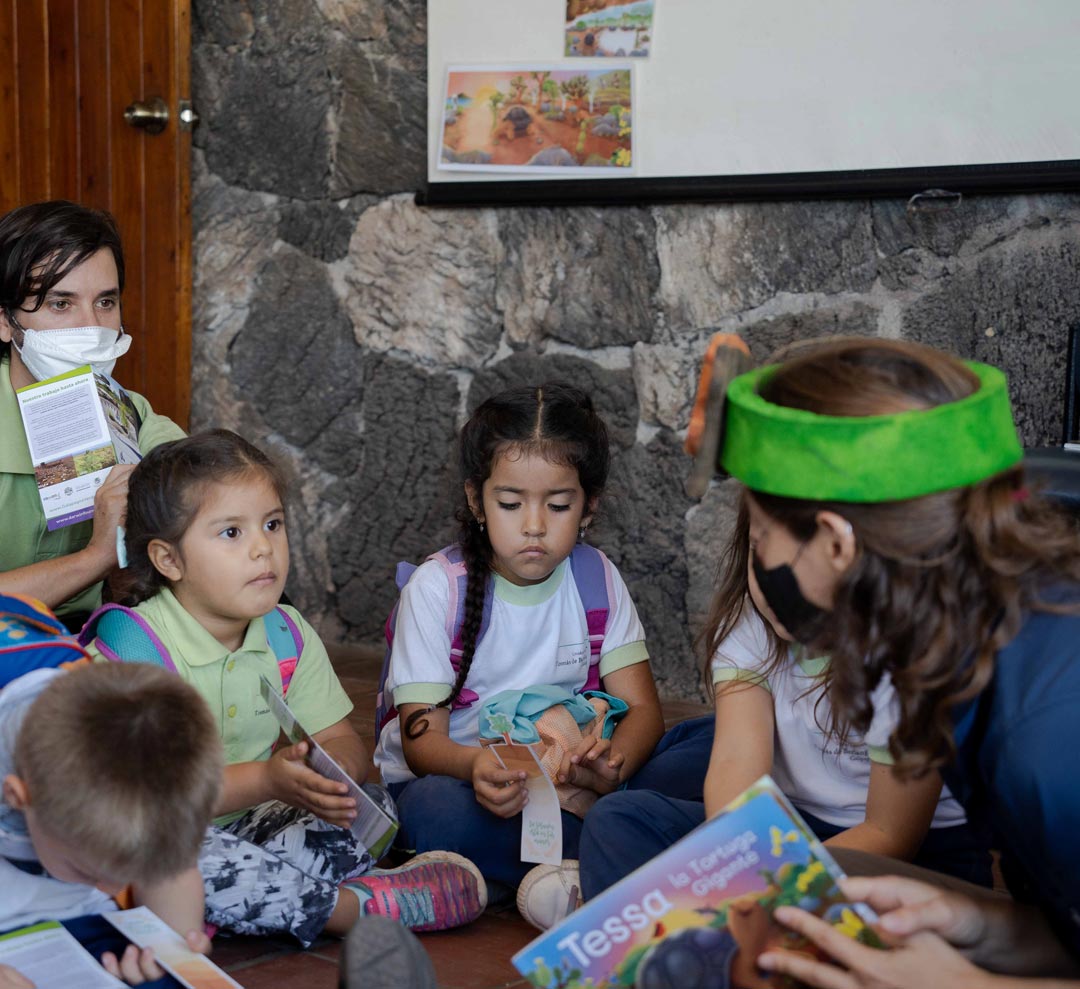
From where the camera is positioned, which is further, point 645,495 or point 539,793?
point 645,495

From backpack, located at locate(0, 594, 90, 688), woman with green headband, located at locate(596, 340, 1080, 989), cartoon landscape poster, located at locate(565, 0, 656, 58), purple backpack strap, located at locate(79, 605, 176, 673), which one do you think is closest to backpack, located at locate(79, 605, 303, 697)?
purple backpack strap, located at locate(79, 605, 176, 673)

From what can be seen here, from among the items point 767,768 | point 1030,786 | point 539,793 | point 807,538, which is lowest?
point 539,793

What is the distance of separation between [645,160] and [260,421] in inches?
53.7

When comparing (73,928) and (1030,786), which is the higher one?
(1030,786)

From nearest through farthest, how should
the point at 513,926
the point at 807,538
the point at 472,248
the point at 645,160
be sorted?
the point at 807,538 < the point at 513,926 < the point at 645,160 < the point at 472,248

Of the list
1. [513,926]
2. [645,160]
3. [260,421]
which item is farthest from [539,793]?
[260,421]

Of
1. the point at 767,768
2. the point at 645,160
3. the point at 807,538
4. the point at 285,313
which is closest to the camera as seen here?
the point at 807,538

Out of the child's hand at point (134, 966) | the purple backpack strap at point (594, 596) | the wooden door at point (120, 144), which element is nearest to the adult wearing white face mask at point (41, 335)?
the purple backpack strap at point (594, 596)

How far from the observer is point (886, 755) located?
1.66m

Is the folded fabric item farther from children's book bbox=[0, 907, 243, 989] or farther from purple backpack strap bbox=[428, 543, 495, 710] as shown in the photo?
children's book bbox=[0, 907, 243, 989]

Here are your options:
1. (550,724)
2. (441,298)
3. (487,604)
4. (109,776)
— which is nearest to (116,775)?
(109,776)

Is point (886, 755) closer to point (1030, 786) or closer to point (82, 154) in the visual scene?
point (1030, 786)

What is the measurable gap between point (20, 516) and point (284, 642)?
1.88 ft

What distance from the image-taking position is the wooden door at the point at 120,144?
12.4ft
